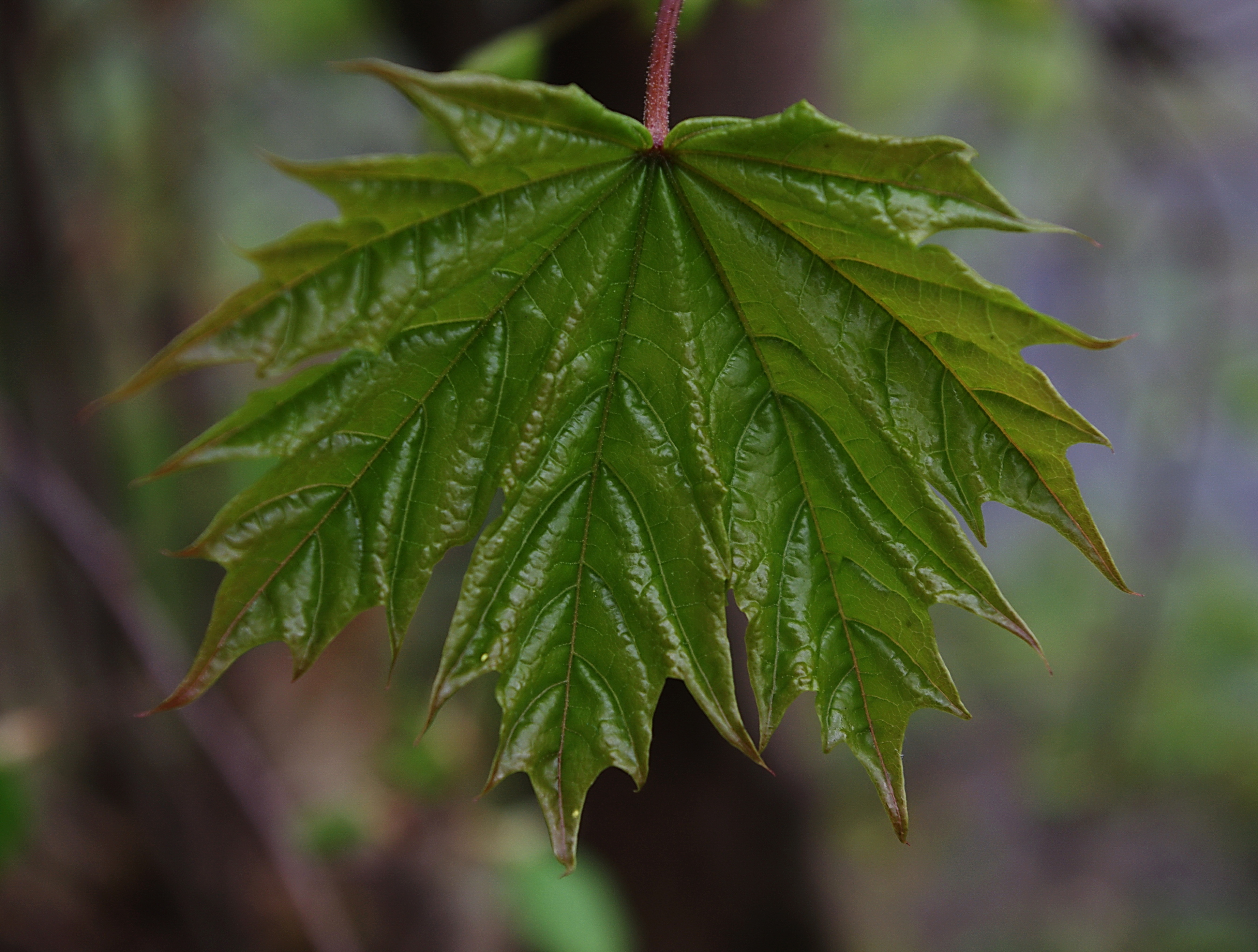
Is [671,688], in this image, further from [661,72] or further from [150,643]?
[661,72]

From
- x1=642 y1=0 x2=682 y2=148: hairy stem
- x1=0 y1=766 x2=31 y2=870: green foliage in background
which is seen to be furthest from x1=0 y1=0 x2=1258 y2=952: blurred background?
x1=642 y1=0 x2=682 y2=148: hairy stem

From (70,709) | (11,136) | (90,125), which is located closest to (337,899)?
(70,709)

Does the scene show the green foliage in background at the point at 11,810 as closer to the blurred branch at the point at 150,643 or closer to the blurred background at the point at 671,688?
the blurred background at the point at 671,688

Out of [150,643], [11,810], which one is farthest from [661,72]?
[11,810]

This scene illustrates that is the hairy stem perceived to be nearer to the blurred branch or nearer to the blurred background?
the blurred background

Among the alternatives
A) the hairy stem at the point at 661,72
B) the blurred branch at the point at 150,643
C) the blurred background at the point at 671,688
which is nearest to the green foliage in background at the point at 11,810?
the blurred background at the point at 671,688

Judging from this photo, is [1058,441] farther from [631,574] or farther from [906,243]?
[631,574]
